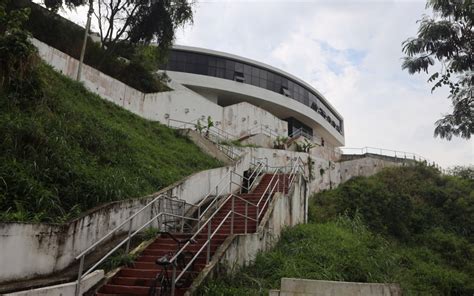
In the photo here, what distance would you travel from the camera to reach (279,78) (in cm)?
3550

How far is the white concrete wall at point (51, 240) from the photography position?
503 cm

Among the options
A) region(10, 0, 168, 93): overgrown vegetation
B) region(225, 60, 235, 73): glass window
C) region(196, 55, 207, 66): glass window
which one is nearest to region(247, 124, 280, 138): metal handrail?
region(10, 0, 168, 93): overgrown vegetation

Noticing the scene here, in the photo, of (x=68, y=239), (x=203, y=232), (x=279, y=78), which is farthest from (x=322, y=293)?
(x=279, y=78)

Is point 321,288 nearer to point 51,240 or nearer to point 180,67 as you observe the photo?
point 51,240

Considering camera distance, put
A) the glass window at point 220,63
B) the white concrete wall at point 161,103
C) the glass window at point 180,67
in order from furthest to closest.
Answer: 1. the glass window at point 220,63
2. the glass window at point 180,67
3. the white concrete wall at point 161,103

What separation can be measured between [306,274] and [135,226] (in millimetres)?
3628

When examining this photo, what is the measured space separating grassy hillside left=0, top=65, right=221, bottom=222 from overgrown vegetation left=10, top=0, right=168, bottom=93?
22.5 feet

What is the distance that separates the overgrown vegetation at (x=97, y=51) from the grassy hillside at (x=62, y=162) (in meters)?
6.84

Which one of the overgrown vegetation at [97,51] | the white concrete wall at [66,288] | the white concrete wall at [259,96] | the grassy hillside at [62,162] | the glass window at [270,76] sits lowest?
the white concrete wall at [66,288]

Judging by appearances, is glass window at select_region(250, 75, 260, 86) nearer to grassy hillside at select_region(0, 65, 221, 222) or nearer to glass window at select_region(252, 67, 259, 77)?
glass window at select_region(252, 67, 259, 77)

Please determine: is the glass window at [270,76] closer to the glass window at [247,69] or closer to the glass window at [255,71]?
the glass window at [255,71]

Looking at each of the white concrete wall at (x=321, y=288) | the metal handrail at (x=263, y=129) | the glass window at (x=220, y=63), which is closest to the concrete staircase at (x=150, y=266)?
the white concrete wall at (x=321, y=288)

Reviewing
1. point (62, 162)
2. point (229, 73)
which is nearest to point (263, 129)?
point (229, 73)

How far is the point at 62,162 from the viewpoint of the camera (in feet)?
24.1
